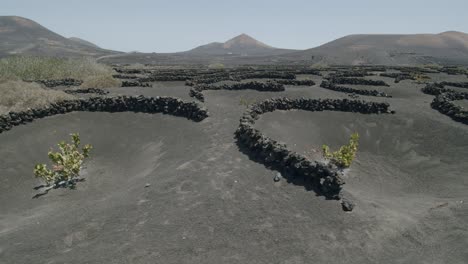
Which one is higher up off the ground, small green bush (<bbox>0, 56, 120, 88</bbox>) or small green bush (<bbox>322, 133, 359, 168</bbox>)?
small green bush (<bbox>0, 56, 120, 88</bbox>)

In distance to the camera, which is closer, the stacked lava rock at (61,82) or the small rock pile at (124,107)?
the small rock pile at (124,107)

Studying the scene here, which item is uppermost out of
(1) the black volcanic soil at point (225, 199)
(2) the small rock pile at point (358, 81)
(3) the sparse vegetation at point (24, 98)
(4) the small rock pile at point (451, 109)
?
(3) the sparse vegetation at point (24, 98)

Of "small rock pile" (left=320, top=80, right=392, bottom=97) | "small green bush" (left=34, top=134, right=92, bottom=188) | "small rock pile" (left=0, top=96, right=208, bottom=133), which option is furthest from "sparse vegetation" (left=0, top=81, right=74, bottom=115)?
"small rock pile" (left=320, top=80, right=392, bottom=97)

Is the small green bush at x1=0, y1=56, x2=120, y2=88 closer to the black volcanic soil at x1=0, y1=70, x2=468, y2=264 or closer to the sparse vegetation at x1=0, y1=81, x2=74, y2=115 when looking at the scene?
the sparse vegetation at x1=0, y1=81, x2=74, y2=115

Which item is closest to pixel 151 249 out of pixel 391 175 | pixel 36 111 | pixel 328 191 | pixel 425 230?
pixel 328 191

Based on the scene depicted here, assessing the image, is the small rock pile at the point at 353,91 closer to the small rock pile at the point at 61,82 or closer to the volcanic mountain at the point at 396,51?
the small rock pile at the point at 61,82

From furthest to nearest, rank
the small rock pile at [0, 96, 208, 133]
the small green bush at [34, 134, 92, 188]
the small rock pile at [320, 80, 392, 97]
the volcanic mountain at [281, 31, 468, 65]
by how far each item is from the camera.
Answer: the volcanic mountain at [281, 31, 468, 65] → the small rock pile at [320, 80, 392, 97] → the small rock pile at [0, 96, 208, 133] → the small green bush at [34, 134, 92, 188]

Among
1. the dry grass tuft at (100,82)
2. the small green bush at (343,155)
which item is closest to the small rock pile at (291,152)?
the small green bush at (343,155)
